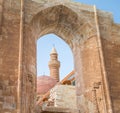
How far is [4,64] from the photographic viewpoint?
25.5ft

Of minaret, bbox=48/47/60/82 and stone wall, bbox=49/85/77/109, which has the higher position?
minaret, bbox=48/47/60/82

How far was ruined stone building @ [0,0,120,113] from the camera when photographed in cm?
766

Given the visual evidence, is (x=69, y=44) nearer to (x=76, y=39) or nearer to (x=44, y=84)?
(x=76, y=39)

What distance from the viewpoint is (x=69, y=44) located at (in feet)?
34.9

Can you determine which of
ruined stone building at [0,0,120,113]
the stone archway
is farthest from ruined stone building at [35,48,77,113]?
the stone archway

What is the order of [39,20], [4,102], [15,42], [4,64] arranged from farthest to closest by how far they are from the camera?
[39,20] → [15,42] → [4,64] → [4,102]

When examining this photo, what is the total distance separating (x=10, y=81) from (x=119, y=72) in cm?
427

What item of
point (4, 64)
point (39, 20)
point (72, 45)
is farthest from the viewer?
point (72, 45)

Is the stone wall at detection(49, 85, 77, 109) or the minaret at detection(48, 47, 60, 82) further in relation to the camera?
the minaret at detection(48, 47, 60, 82)

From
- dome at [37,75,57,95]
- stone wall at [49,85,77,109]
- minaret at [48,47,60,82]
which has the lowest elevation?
stone wall at [49,85,77,109]

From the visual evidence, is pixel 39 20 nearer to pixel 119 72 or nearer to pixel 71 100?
pixel 119 72

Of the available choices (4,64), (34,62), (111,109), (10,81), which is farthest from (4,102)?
(111,109)

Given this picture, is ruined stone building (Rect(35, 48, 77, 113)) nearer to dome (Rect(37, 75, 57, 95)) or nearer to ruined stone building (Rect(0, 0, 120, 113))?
dome (Rect(37, 75, 57, 95))

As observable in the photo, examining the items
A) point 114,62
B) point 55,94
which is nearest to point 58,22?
point 114,62
